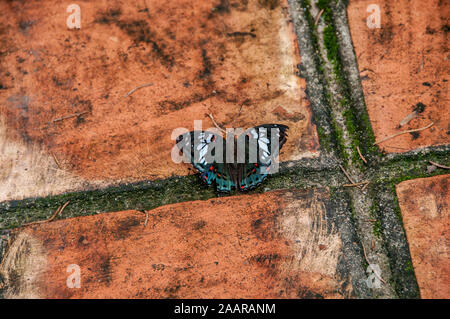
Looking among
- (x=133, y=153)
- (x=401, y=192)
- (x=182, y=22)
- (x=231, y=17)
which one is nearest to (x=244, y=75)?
(x=231, y=17)

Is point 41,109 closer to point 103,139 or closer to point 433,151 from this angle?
point 103,139

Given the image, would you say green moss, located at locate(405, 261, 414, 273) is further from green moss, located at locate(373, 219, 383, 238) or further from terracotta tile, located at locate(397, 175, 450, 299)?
green moss, located at locate(373, 219, 383, 238)

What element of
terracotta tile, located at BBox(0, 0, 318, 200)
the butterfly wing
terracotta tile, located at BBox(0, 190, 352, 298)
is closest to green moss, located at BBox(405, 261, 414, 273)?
terracotta tile, located at BBox(0, 190, 352, 298)

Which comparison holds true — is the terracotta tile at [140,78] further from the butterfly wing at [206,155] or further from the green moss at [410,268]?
the green moss at [410,268]

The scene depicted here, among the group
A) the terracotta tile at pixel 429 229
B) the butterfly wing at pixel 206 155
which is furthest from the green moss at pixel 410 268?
the butterfly wing at pixel 206 155

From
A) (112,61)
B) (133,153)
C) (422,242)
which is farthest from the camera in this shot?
(112,61)

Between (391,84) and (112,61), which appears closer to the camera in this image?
(391,84)
